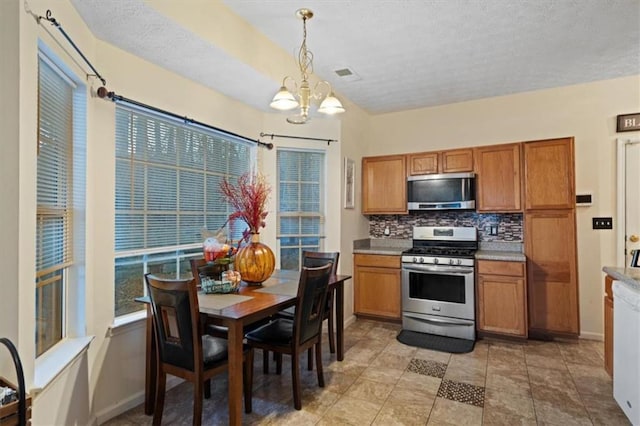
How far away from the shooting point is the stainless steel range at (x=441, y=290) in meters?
3.55

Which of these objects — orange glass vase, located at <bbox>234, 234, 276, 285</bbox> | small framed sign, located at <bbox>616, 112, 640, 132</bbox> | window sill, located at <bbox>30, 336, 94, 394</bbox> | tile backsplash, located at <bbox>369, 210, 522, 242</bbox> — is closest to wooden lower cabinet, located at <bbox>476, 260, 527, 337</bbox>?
tile backsplash, located at <bbox>369, 210, 522, 242</bbox>

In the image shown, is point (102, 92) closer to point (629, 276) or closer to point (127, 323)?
point (127, 323)

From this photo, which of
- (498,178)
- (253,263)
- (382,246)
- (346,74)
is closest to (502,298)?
(498,178)

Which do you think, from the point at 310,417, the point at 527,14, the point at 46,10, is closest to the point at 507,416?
the point at 310,417

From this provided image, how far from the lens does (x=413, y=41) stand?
277cm

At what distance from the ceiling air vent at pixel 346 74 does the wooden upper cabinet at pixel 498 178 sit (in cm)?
160

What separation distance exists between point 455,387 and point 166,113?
3014 mm

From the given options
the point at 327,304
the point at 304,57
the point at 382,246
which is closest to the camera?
the point at 304,57

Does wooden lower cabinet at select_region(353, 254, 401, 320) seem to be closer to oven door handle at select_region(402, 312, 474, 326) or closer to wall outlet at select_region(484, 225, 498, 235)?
oven door handle at select_region(402, 312, 474, 326)

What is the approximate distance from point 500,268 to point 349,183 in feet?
6.17

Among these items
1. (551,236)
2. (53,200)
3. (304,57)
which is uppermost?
(304,57)

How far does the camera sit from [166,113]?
258 centimetres

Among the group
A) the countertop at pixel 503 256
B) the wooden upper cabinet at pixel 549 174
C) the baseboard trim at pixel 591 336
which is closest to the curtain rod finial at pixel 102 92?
the countertop at pixel 503 256

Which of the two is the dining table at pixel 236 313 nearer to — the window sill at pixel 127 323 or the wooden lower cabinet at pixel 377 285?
the window sill at pixel 127 323
